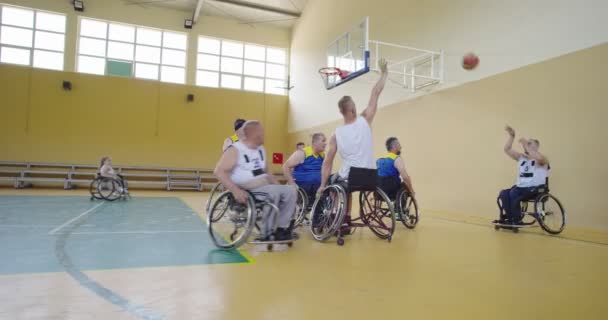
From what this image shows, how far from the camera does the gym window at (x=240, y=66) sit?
439 inches

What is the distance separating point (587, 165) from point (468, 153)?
150 centimetres

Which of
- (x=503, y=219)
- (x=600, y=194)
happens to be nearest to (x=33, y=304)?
(x=503, y=219)

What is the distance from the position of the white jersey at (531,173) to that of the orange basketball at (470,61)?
5.97 feet

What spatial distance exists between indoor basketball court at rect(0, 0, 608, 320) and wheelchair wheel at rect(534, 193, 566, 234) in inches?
1.0

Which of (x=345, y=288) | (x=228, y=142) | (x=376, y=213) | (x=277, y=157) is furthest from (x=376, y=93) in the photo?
(x=277, y=157)

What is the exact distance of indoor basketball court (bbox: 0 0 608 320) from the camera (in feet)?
5.31

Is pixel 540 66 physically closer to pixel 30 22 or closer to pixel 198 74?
pixel 198 74

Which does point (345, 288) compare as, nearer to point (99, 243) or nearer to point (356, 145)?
point (356, 145)

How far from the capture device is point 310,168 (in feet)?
12.0

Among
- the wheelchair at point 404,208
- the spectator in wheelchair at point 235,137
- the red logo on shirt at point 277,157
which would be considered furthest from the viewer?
the red logo on shirt at point 277,157

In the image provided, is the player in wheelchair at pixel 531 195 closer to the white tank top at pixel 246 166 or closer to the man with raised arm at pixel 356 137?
the man with raised arm at pixel 356 137

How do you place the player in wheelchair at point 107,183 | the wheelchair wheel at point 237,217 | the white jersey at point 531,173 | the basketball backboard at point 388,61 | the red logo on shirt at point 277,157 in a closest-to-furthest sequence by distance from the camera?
the wheelchair wheel at point 237,217 → the white jersey at point 531,173 → the basketball backboard at point 388,61 → the player in wheelchair at point 107,183 → the red logo on shirt at point 277,157

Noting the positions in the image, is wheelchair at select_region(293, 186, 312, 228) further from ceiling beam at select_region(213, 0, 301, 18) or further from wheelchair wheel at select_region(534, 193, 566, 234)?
ceiling beam at select_region(213, 0, 301, 18)

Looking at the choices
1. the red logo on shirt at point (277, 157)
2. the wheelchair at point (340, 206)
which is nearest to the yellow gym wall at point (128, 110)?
the red logo on shirt at point (277, 157)
